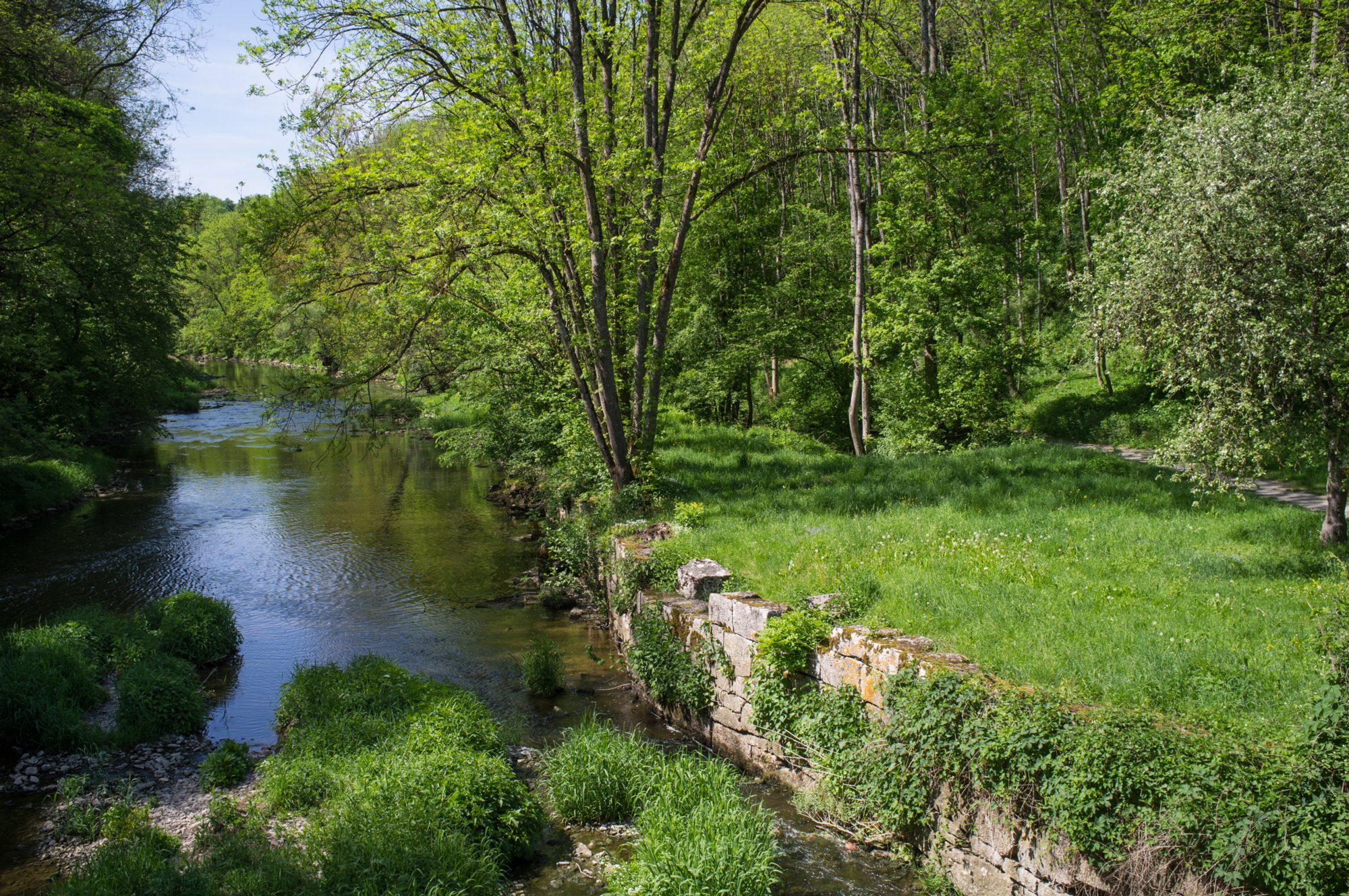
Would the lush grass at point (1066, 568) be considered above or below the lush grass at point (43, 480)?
below

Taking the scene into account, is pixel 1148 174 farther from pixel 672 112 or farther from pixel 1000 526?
pixel 672 112

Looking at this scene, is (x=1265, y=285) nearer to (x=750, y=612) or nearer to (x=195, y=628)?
(x=750, y=612)

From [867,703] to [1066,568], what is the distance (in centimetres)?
309

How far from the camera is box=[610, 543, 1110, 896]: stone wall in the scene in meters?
5.32

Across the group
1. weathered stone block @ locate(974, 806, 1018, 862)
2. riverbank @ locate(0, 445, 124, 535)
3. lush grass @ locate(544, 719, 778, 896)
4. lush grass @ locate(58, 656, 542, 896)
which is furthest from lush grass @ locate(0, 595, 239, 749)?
weathered stone block @ locate(974, 806, 1018, 862)

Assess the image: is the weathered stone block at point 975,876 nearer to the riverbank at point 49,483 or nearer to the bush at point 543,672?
the bush at point 543,672

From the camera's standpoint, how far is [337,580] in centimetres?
1498

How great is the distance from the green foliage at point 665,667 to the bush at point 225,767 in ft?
14.3

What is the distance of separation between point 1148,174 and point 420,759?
33.7ft

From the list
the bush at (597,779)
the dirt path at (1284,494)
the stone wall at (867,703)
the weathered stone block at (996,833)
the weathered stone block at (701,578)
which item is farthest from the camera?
the dirt path at (1284,494)

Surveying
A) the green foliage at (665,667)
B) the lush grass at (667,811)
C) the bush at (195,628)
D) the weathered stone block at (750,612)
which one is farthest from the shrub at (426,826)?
the bush at (195,628)

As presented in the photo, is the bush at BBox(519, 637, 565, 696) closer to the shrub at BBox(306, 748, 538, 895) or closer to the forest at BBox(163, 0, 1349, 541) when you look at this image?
the shrub at BBox(306, 748, 538, 895)

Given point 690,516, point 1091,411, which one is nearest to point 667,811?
point 690,516

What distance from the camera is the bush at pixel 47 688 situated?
8602 mm
